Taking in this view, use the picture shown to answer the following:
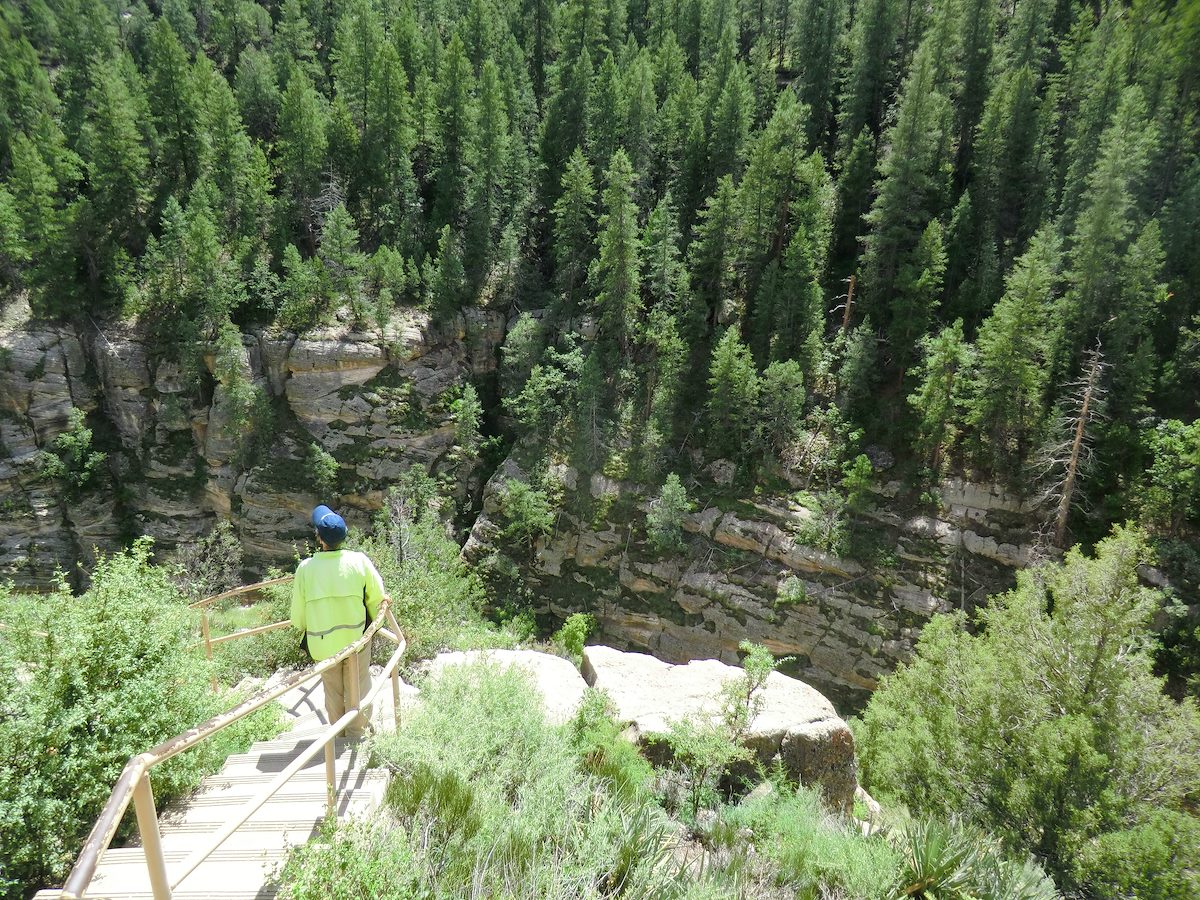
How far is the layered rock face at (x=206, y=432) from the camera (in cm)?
3019

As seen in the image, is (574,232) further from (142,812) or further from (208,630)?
(142,812)

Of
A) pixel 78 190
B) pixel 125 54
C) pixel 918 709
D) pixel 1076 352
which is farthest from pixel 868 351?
pixel 125 54

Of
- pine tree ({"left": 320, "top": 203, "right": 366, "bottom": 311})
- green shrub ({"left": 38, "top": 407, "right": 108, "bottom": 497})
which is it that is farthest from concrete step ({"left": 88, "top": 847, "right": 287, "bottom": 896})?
green shrub ({"left": 38, "top": 407, "right": 108, "bottom": 497})

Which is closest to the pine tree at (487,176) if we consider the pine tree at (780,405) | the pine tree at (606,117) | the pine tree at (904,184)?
the pine tree at (606,117)

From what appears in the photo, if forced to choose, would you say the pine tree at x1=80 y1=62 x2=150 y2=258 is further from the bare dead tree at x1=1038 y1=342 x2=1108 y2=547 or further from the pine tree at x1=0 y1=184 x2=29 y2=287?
the bare dead tree at x1=1038 y1=342 x2=1108 y2=547

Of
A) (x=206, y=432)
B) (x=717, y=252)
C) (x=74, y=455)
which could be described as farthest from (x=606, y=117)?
(x=74, y=455)

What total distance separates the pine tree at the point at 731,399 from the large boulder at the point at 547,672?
674 inches

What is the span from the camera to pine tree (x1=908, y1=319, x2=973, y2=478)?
2347 centimetres

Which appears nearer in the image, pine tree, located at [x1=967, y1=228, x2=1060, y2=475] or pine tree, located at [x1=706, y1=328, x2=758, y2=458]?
pine tree, located at [x1=967, y1=228, x2=1060, y2=475]

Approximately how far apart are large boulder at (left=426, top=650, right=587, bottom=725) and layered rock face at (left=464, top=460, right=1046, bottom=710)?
1472cm

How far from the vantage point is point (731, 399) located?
88.8ft

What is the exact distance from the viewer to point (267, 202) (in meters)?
33.2

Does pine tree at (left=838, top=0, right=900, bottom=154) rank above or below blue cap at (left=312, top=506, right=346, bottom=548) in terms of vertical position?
above

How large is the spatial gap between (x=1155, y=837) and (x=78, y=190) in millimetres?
49979
